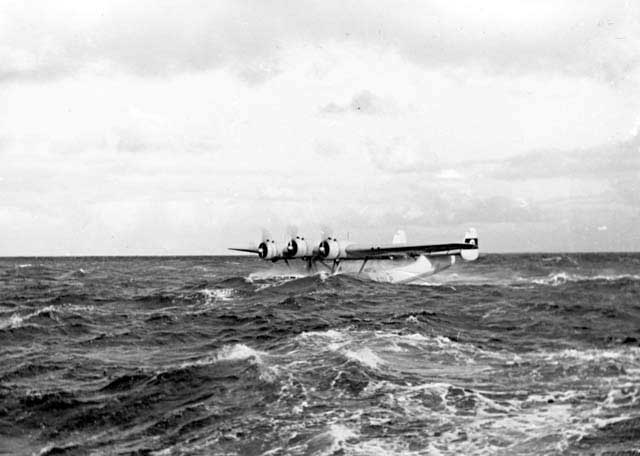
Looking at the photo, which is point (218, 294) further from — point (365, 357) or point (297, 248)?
point (365, 357)

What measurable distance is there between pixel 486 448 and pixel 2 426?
9918 mm

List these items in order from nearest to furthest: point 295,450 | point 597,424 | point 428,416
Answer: point 295,450, point 597,424, point 428,416

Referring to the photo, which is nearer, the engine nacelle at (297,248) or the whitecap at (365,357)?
the whitecap at (365,357)

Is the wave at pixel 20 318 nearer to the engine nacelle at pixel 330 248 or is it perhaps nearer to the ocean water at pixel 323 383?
the ocean water at pixel 323 383

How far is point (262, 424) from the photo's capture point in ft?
40.7

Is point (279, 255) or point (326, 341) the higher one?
point (279, 255)

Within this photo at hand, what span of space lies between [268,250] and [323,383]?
28.4 meters

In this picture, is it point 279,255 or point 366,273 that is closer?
point 279,255

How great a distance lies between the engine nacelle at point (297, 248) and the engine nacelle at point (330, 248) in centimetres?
95

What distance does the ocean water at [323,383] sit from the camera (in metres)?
11.5

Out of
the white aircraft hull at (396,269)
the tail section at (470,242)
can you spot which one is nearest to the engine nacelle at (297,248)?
the white aircraft hull at (396,269)

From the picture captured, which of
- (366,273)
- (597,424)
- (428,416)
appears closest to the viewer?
(597,424)

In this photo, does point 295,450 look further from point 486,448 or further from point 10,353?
point 10,353

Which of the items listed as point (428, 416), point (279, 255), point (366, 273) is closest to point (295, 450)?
point (428, 416)
